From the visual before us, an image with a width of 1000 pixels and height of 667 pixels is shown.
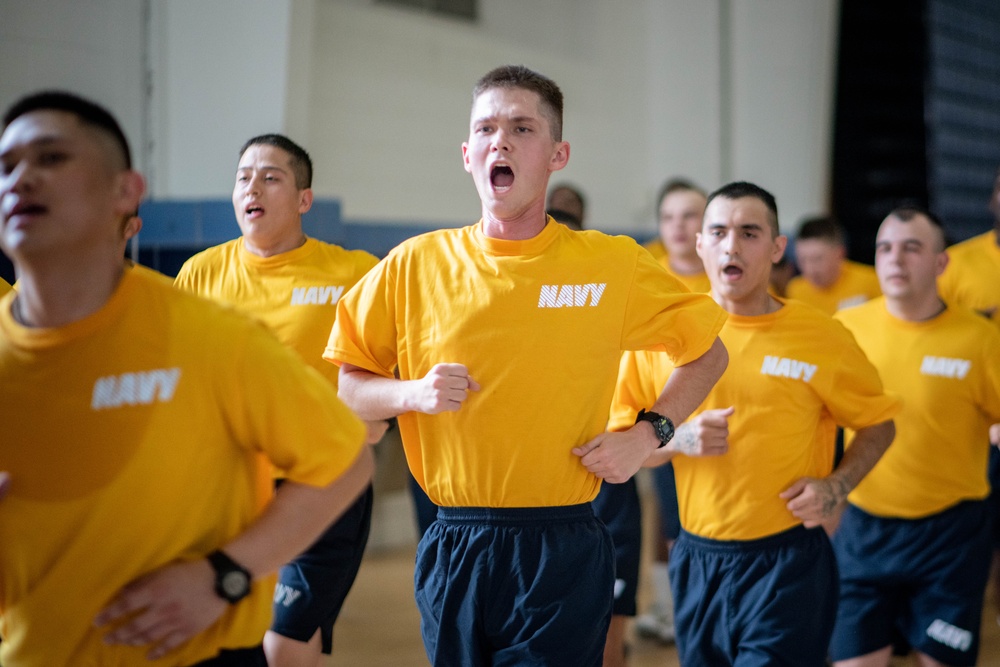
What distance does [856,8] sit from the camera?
9.89 m

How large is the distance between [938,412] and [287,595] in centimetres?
245

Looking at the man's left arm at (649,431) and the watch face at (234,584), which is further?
the man's left arm at (649,431)

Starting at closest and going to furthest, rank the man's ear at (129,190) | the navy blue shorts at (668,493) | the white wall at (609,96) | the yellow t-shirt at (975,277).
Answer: the man's ear at (129,190) → the navy blue shorts at (668,493) → the yellow t-shirt at (975,277) → the white wall at (609,96)

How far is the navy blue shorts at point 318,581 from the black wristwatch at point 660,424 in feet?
4.43

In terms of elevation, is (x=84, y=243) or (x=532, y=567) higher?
(x=84, y=243)

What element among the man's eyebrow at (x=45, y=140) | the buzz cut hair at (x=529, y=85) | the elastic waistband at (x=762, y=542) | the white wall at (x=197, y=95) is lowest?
the elastic waistband at (x=762, y=542)

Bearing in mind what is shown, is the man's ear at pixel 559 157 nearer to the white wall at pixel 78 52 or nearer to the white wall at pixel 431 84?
the white wall at pixel 431 84

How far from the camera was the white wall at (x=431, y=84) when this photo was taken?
6.04 meters

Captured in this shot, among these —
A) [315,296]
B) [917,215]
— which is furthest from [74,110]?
[917,215]

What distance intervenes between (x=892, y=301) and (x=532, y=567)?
2.33m

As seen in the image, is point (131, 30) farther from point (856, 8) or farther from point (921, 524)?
point (856, 8)

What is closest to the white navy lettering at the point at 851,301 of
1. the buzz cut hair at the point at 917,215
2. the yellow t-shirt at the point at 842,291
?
the yellow t-shirt at the point at 842,291

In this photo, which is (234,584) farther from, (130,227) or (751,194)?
(751,194)

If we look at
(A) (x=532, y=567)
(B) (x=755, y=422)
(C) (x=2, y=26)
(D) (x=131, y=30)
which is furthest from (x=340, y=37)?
(A) (x=532, y=567)
